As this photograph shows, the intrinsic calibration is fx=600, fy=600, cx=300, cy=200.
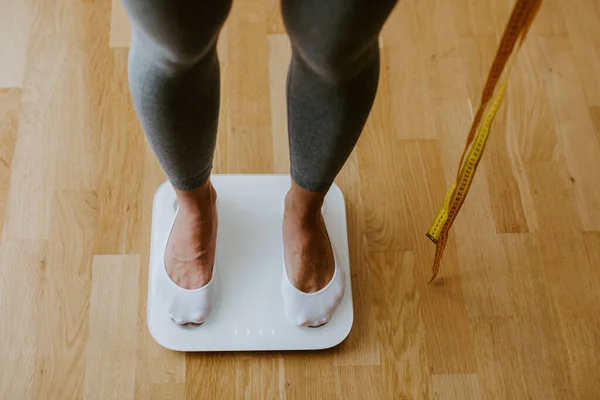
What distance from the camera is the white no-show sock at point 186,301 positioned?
97 cm

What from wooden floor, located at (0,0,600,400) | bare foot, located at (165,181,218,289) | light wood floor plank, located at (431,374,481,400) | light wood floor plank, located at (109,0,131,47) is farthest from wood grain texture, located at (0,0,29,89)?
light wood floor plank, located at (431,374,481,400)

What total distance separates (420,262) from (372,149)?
0.25 m

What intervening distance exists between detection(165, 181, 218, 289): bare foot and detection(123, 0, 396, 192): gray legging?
12cm

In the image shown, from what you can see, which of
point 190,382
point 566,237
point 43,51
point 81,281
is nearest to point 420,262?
point 566,237

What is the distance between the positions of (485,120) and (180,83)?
0.48m

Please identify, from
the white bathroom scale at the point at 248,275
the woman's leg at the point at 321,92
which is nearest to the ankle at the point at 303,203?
the woman's leg at the point at 321,92

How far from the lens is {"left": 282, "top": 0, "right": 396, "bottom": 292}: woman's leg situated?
581mm

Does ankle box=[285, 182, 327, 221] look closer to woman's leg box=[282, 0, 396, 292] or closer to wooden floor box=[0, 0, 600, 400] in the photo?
woman's leg box=[282, 0, 396, 292]

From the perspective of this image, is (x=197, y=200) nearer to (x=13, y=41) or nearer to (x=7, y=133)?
(x=7, y=133)

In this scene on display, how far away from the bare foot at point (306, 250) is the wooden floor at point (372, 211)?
100 mm

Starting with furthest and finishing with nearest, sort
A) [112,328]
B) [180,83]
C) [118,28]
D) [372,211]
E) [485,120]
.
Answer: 1. [118,28]
2. [372,211]
3. [112,328]
4. [485,120]
5. [180,83]

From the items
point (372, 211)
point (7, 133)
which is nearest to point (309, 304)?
point (372, 211)

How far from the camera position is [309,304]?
99 cm

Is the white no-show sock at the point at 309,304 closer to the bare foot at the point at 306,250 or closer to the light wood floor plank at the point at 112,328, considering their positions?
the bare foot at the point at 306,250
